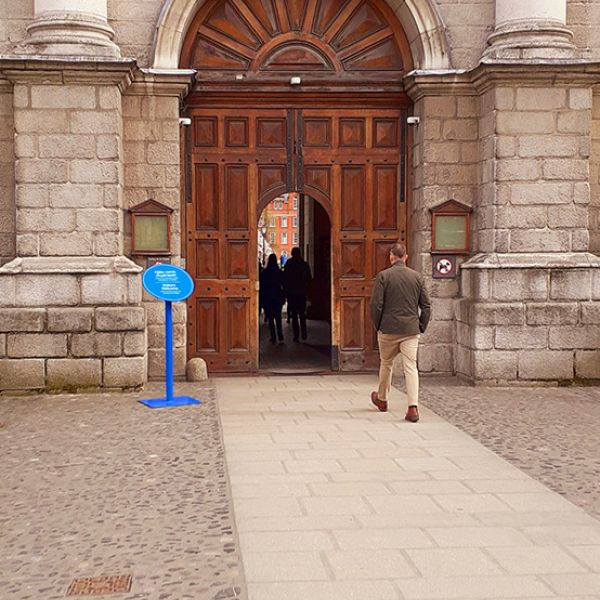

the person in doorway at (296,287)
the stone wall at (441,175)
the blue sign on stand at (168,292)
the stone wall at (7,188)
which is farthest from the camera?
the person in doorway at (296,287)

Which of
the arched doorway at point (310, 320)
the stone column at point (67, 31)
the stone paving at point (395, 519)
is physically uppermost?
the stone column at point (67, 31)

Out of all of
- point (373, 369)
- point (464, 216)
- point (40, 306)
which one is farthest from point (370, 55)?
point (40, 306)

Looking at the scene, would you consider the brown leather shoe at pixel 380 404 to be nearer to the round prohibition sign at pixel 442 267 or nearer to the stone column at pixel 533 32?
the round prohibition sign at pixel 442 267

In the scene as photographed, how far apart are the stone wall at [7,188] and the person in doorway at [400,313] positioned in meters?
4.35

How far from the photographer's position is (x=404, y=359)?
301 inches

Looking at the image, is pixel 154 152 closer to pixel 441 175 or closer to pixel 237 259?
pixel 237 259

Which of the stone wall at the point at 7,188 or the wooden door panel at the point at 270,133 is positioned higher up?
the wooden door panel at the point at 270,133

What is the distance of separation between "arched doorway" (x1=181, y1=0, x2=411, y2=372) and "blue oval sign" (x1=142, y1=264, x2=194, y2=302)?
65.2 inches

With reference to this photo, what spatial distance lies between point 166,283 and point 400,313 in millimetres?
2410

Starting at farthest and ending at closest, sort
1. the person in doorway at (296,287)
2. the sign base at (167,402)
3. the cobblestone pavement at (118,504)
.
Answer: the person in doorway at (296,287) < the sign base at (167,402) < the cobblestone pavement at (118,504)

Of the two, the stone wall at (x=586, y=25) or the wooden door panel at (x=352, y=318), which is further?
the wooden door panel at (x=352, y=318)

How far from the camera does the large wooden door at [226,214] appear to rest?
1024 cm

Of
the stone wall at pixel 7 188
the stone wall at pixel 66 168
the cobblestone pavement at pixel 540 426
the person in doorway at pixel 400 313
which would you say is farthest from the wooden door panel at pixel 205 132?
the cobblestone pavement at pixel 540 426

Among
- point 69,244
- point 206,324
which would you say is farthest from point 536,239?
point 69,244
